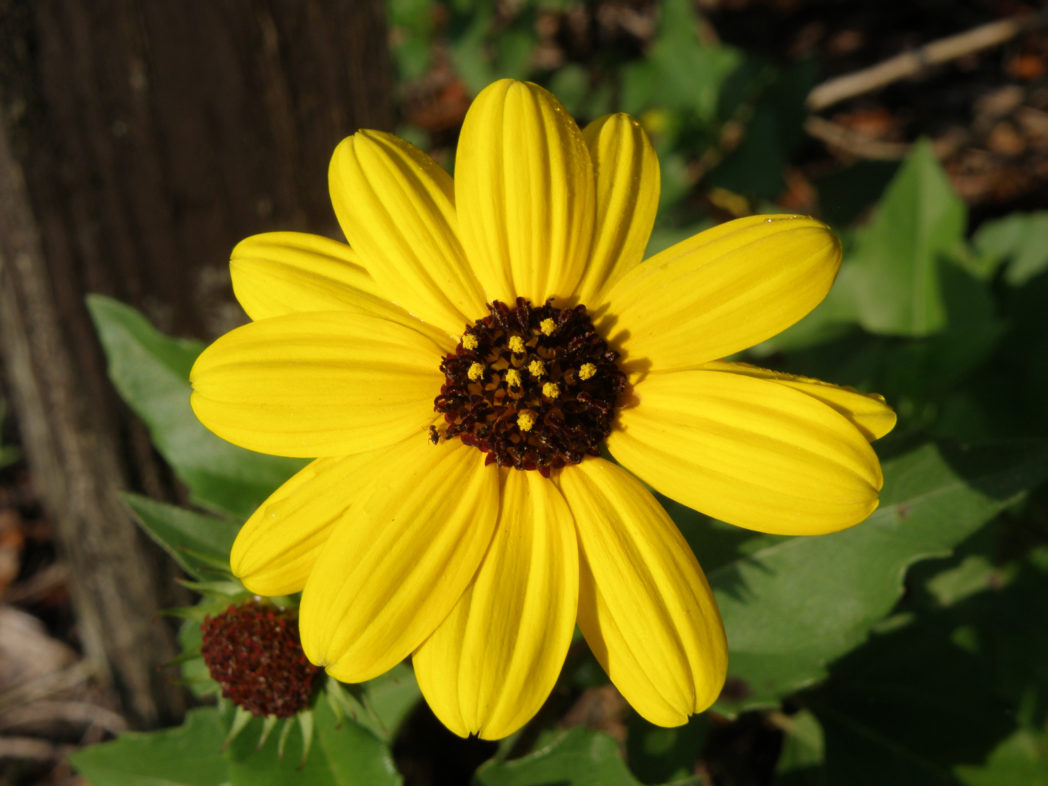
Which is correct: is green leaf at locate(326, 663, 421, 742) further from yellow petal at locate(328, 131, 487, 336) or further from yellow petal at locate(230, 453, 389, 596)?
yellow petal at locate(328, 131, 487, 336)

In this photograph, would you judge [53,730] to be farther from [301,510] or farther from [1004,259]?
[1004,259]

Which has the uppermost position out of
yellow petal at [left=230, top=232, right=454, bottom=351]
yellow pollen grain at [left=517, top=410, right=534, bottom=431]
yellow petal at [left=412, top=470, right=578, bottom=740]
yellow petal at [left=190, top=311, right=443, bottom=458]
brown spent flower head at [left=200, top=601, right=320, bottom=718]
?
yellow petal at [left=230, top=232, right=454, bottom=351]

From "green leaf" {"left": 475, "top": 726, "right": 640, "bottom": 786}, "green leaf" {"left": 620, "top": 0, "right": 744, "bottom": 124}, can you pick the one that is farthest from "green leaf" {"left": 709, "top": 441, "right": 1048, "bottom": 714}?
"green leaf" {"left": 620, "top": 0, "right": 744, "bottom": 124}

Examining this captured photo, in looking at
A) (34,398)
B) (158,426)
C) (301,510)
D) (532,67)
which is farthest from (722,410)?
(532,67)

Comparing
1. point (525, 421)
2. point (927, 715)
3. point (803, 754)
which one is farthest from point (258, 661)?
point (927, 715)

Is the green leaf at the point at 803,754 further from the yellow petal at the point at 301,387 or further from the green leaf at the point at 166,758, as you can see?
the yellow petal at the point at 301,387

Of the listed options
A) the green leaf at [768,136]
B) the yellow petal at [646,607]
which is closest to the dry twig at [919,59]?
the green leaf at [768,136]
